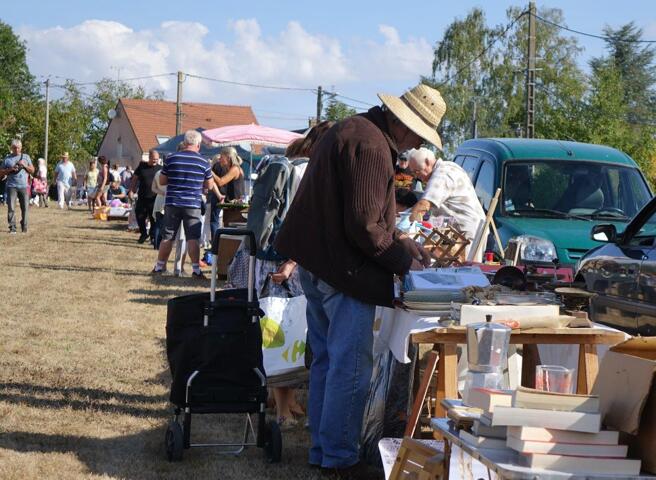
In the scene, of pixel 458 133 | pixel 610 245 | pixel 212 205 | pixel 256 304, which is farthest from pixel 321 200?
pixel 458 133

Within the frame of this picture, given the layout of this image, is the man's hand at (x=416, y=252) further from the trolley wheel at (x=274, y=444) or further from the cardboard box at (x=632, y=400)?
the cardboard box at (x=632, y=400)

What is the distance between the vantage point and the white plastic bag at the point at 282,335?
6.66m

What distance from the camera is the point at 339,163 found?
513cm

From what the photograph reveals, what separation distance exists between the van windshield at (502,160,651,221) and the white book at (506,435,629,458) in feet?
23.9

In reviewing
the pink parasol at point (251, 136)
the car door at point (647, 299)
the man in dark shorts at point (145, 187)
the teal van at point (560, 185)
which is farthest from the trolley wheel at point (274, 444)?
the pink parasol at point (251, 136)

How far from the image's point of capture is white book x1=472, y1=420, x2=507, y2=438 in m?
3.25

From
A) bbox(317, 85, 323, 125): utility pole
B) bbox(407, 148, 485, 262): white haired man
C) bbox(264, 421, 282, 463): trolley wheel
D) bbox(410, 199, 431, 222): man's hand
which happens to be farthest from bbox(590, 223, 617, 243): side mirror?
bbox(317, 85, 323, 125): utility pole

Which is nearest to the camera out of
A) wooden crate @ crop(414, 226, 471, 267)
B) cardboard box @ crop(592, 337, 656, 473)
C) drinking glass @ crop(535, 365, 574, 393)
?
cardboard box @ crop(592, 337, 656, 473)

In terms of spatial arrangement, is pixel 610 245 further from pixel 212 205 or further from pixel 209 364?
pixel 212 205

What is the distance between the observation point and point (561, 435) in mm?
3113

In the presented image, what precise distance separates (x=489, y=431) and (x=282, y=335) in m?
3.52

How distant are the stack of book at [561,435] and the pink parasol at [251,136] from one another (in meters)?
20.5

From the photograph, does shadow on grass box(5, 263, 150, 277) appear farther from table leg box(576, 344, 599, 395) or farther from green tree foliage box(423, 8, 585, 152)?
green tree foliage box(423, 8, 585, 152)

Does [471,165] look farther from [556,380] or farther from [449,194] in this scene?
[556,380]
